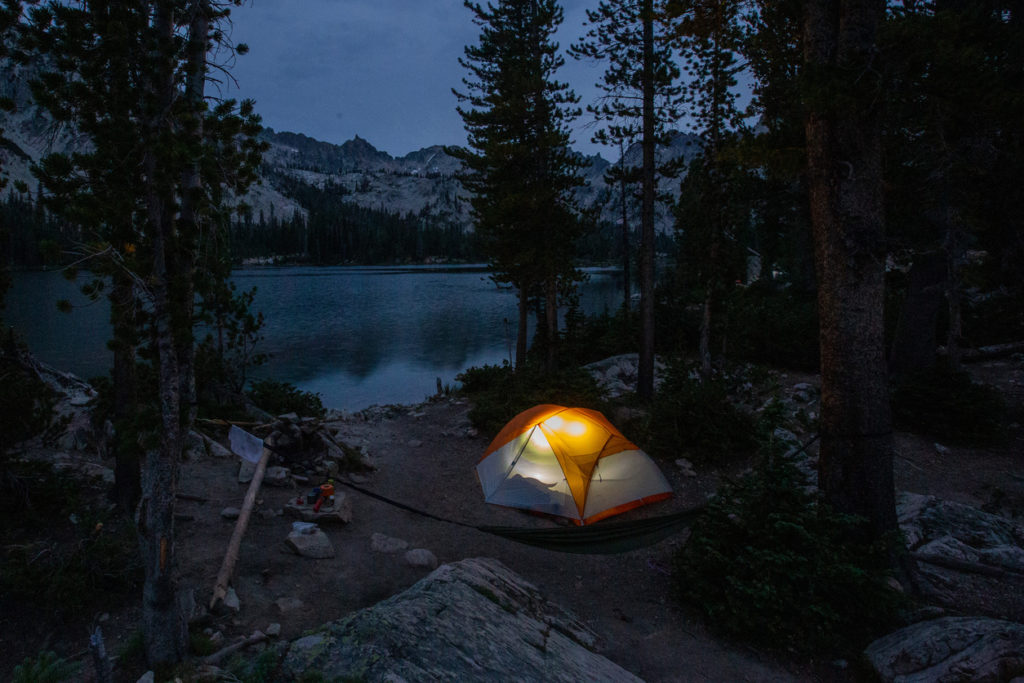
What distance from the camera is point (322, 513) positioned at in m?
6.68

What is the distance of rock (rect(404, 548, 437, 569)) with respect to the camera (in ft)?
19.3

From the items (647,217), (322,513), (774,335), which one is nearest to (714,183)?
(647,217)

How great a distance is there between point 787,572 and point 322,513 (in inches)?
214

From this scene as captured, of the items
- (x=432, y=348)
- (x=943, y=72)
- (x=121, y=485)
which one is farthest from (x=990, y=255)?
(x=432, y=348)

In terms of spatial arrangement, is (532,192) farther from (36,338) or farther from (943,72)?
(36,338)

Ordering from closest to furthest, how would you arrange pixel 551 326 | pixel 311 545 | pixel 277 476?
pixel 311 545, pixel 277 476, pixel 551 326

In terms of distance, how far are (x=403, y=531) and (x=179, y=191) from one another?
485 cm

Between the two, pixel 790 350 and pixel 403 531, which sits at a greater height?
pixel 790 350

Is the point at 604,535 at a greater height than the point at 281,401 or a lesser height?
greater

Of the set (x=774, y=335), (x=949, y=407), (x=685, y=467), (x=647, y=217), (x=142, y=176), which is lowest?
(x=685, y=467)

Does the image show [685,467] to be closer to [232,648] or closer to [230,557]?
[230,557]

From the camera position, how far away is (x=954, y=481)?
7.73m

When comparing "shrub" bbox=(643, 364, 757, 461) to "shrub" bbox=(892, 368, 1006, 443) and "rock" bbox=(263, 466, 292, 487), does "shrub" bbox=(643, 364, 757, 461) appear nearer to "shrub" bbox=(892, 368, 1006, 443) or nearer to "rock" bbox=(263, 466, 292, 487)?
"shrub" bbox=(892, 368, 1006, 443)

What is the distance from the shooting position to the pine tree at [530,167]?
46.3ft
